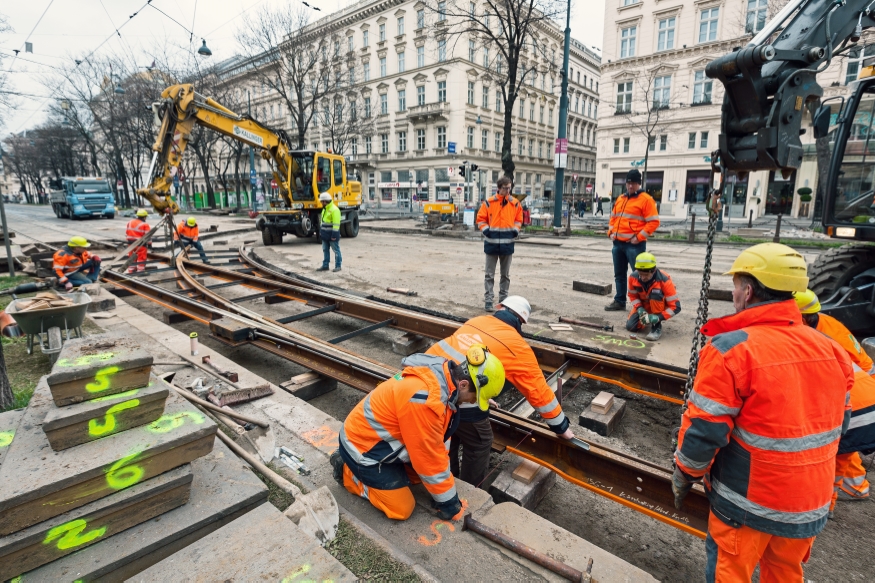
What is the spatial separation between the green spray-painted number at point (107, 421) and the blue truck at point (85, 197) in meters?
36.9

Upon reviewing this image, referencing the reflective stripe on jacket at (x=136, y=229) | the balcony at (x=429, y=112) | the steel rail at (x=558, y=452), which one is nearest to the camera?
the steel rail at (x=558, y=452)

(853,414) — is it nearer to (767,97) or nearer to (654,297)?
(767,97)

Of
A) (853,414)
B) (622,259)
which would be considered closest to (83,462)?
(853,414)

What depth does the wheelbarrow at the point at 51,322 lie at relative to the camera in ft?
16.6

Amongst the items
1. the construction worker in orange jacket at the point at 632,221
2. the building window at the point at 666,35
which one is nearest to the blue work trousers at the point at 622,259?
the construction worker in orange jacket at the point at 632,221

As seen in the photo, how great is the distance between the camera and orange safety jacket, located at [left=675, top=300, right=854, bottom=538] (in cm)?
183

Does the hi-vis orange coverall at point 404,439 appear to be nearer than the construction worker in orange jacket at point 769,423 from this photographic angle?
No

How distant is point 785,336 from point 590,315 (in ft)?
17.8

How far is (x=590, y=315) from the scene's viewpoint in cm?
721

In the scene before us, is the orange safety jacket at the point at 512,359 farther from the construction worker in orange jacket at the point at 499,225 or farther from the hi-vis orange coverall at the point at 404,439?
the construction worker in orange jacket at the point at 499,225

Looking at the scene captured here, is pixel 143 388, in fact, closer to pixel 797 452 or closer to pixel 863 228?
pixel 797 452

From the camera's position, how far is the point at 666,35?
33812 millimetres

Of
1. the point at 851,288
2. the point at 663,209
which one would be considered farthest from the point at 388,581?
the point at 663,209

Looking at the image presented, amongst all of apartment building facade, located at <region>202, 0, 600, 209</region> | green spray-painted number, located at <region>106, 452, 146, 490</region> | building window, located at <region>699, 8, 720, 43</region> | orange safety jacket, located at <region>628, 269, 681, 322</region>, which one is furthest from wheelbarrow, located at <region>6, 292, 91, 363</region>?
building window, located at <region>699, 8, 720, 43</region>
